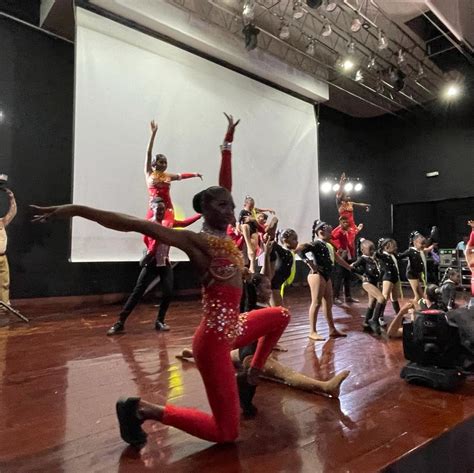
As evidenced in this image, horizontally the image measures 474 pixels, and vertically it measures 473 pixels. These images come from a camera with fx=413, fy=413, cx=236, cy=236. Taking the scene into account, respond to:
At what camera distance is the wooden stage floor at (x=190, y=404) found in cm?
150

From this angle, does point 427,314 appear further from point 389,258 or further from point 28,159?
point 28,159

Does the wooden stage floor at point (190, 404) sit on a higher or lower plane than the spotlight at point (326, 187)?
lower

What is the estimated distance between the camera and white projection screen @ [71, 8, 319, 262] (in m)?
5.17

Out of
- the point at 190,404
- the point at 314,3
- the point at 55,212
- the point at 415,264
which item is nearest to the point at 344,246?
the point at 415,264

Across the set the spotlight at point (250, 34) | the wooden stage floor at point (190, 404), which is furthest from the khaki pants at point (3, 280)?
the spotlight at point (250, 34)

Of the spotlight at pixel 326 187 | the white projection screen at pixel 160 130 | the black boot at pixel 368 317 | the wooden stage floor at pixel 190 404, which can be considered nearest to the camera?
the wooden stage floor at pixel 190 404

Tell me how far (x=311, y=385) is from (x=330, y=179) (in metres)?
8.16

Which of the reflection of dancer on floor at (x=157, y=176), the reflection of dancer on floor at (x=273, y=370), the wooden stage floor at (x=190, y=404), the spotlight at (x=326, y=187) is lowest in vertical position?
the wooden stage floor at (x=190, y=404)

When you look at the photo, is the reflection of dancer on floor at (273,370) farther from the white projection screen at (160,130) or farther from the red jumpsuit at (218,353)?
the white projection screen at (160,130)

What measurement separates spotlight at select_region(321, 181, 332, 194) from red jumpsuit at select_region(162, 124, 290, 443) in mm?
8392

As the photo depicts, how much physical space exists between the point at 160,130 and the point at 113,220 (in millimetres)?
4703

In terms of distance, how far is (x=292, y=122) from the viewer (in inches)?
309

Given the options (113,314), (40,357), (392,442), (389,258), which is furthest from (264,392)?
(113,314)

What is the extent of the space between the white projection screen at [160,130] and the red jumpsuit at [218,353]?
3886 mm
